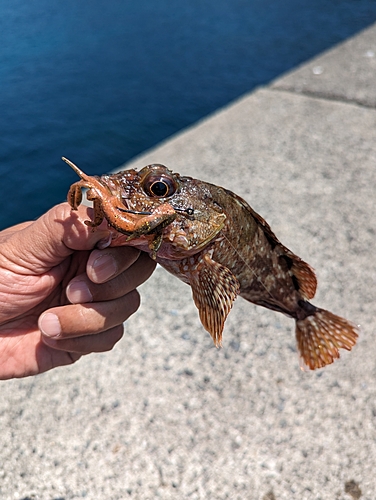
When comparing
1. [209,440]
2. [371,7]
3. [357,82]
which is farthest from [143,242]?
[371,7]

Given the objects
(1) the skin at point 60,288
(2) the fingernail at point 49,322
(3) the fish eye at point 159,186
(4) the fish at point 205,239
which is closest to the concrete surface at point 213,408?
(1) the skin at point 60,288

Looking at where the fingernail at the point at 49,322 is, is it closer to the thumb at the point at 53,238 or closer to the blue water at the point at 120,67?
the thumb at the point at 53,238

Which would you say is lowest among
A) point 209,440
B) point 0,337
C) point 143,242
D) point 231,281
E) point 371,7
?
point 371,7

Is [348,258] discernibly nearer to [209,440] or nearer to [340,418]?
[340,418]

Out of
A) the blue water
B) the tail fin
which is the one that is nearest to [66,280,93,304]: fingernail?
the tail fin

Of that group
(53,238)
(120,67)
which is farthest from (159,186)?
(120,67)

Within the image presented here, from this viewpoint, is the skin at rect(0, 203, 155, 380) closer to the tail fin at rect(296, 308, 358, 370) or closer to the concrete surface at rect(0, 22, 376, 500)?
the concrete surface at rect(0, 22, 376, 500)
